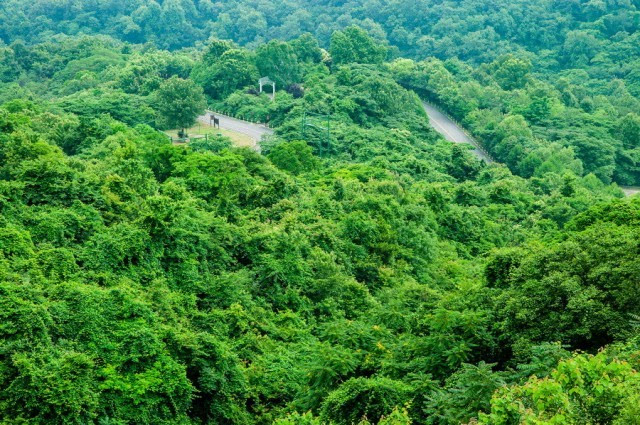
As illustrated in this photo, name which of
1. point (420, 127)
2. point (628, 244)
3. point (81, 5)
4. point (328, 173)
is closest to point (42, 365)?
point (628, 244)

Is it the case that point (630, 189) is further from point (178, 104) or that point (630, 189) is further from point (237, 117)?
point (178, 104)

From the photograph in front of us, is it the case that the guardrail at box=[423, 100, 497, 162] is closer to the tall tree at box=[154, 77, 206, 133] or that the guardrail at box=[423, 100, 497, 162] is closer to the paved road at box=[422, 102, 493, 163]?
the paved road at box=[422, 102, 493, 163]

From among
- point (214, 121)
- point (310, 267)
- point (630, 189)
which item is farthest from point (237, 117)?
point (310, 267)

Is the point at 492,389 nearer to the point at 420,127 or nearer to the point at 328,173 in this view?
the point at 328,173

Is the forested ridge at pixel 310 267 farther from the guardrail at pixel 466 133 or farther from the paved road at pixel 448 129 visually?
the paved road at pixel 448 129

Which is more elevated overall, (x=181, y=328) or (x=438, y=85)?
(x=181, y=328)

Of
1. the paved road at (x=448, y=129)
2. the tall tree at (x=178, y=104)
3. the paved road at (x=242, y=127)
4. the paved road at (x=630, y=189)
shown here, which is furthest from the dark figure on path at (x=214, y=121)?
the paved road at (x=630, y=189)

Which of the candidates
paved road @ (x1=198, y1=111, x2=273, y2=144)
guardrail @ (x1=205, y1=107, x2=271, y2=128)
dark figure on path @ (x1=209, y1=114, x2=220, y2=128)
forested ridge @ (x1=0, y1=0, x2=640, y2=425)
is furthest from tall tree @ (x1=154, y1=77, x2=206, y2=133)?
guardrail @ (x1=205, y1=107, x2=271, y2=128)
